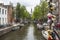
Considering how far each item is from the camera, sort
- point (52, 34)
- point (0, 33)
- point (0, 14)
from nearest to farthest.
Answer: point (52, 34), point (0, 33), point (0, 14)

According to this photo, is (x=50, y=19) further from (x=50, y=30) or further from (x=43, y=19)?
(x=43, y=19)

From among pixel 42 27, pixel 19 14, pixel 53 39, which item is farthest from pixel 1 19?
pixel 53 39

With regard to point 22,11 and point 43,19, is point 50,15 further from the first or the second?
point 22,11

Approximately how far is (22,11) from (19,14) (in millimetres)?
3338

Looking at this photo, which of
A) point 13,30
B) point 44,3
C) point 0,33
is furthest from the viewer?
point 44,3

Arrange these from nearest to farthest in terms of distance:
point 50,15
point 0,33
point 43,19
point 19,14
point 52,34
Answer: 1. point 50,15
2. point 52,34
3. point 0,33
4. point 43,19
5. point 19,14

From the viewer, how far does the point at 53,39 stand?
7.83m

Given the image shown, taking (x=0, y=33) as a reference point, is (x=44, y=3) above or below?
above

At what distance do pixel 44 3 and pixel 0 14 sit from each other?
71.5ft

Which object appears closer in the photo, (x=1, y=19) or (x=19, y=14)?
(x=1, y=19)

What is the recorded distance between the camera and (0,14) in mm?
61531

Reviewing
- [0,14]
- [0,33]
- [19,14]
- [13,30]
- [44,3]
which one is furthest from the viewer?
[19,14]

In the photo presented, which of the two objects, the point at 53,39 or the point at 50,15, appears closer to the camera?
the point at 50,15

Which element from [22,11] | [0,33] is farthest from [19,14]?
[0,33]
